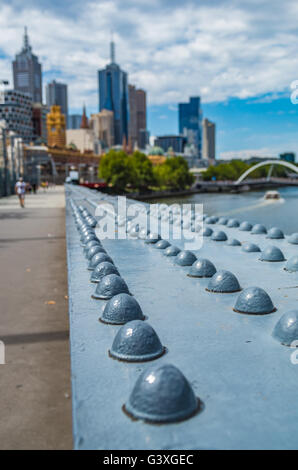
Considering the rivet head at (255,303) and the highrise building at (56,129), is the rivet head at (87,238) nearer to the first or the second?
the rivet head at (255,303)

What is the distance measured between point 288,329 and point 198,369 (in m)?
0.71

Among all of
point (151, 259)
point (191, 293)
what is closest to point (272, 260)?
point (151, 259)

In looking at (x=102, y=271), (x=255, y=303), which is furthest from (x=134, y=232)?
(x=255, y=303)

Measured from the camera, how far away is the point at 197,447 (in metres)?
1.85

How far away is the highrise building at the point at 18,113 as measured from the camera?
152038 mm

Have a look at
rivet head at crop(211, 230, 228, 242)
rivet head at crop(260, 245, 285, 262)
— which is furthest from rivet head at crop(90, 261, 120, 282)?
rivet head at crop(211, 230, 228, 242)

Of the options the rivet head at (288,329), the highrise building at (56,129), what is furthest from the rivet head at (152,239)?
the highrise building at (56,129)

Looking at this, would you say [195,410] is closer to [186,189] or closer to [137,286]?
[137,286]

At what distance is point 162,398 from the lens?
6.66 feet

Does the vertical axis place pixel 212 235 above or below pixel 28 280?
above

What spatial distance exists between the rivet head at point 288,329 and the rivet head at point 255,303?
52 centimetres

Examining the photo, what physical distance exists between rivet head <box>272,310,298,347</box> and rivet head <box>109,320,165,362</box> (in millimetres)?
869

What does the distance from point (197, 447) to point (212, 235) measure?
6.08 m

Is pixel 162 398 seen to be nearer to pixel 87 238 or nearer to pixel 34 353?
pixel 34 353
